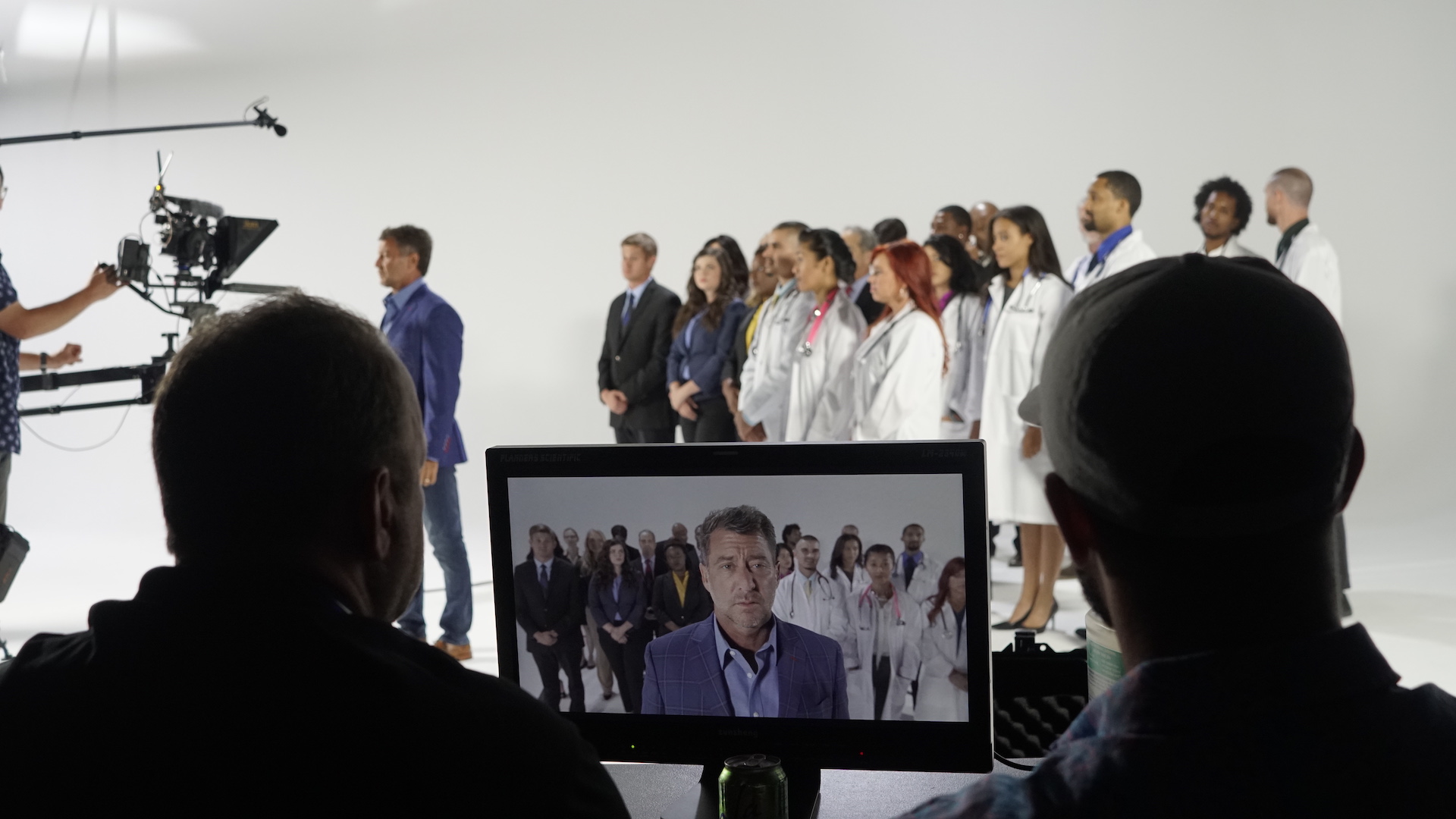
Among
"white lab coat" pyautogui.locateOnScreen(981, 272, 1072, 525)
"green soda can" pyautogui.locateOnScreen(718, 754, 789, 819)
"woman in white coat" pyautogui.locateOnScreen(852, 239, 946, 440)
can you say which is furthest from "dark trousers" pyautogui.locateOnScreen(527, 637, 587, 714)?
"white lab coat" pyautogui.locateOnScreen(981, 272, 1072, 525)

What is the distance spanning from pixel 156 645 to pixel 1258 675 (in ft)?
2.07

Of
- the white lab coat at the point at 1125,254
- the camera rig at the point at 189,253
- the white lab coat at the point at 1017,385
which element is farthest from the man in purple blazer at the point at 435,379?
the white lab coat at the point at 1125,254

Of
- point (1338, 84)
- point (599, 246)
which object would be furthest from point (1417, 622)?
point (599, 246)

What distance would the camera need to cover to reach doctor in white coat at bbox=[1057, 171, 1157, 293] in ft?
12.7

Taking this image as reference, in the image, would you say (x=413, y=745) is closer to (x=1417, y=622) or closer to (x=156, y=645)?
(x=156, y=645)

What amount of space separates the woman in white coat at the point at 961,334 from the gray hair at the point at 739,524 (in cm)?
331

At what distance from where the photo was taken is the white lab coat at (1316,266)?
4027 mm

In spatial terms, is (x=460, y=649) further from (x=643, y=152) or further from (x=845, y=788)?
(x=643, y=152)

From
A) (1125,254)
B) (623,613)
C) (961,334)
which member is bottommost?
(623,613)

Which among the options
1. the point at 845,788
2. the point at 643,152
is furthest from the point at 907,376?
the point at 643,152

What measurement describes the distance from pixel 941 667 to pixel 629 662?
32 cm

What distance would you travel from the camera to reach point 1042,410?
66 centimetres

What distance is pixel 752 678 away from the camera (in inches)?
46.9

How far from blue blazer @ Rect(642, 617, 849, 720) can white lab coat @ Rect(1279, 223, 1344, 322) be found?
11.3 ft
